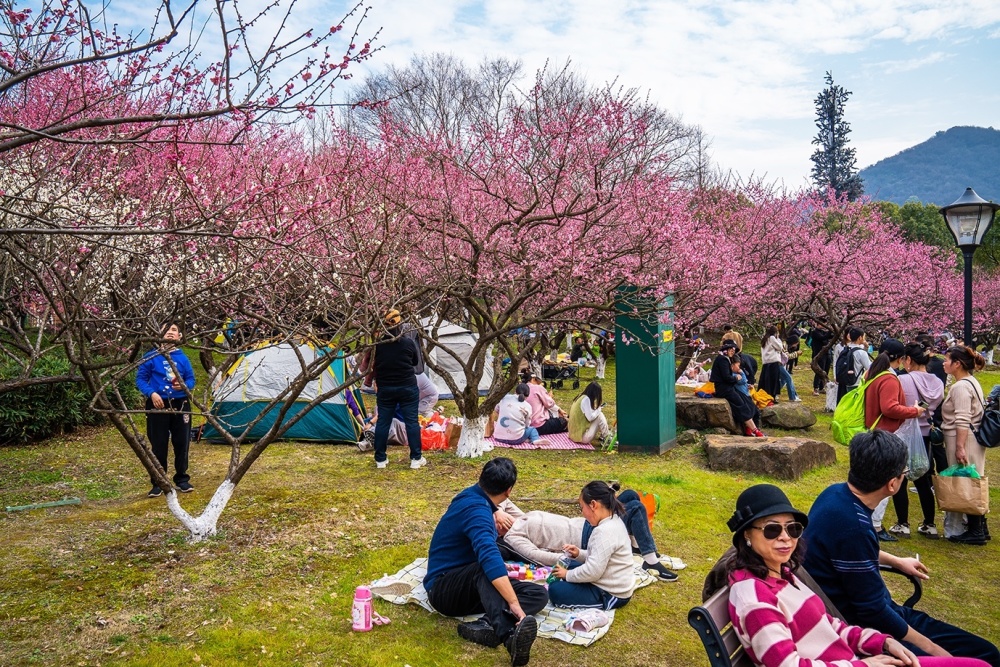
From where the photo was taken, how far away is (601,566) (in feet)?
14.4

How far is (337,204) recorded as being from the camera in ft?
30.9

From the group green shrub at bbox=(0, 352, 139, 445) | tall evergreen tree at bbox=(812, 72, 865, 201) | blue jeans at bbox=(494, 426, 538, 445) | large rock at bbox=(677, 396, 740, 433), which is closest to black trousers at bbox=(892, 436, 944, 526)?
large rock at bbox=(677, 396, 740, 433)

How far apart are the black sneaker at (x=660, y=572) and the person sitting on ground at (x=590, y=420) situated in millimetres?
4698

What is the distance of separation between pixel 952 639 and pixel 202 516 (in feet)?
16.1

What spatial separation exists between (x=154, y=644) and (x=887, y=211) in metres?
37.0

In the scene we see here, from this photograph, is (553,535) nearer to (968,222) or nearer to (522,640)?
(522,640)

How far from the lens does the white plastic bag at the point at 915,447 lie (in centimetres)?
589

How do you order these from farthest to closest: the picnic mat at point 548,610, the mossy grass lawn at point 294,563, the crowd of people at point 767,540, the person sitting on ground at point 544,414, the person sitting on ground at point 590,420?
1. the person sitting on ground at point 544,414
2. the person sitting on ground at point 590,420
3. the picnic mat at point 548,610
4. the mossy grass lawn at point 294,563
5. the crowd of people at point 767,540

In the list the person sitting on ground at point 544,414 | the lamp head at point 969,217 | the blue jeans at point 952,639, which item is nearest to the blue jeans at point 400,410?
the person sitting on ground at point 544,414

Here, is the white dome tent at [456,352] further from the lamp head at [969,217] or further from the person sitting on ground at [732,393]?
the lamp head at [969,217]

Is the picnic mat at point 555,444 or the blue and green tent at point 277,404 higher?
the blue and green tent at point 277,404

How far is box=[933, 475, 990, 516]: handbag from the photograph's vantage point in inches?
225

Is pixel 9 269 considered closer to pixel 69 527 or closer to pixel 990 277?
pixel 69 527

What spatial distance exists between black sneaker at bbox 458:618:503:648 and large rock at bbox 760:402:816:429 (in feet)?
27.9
